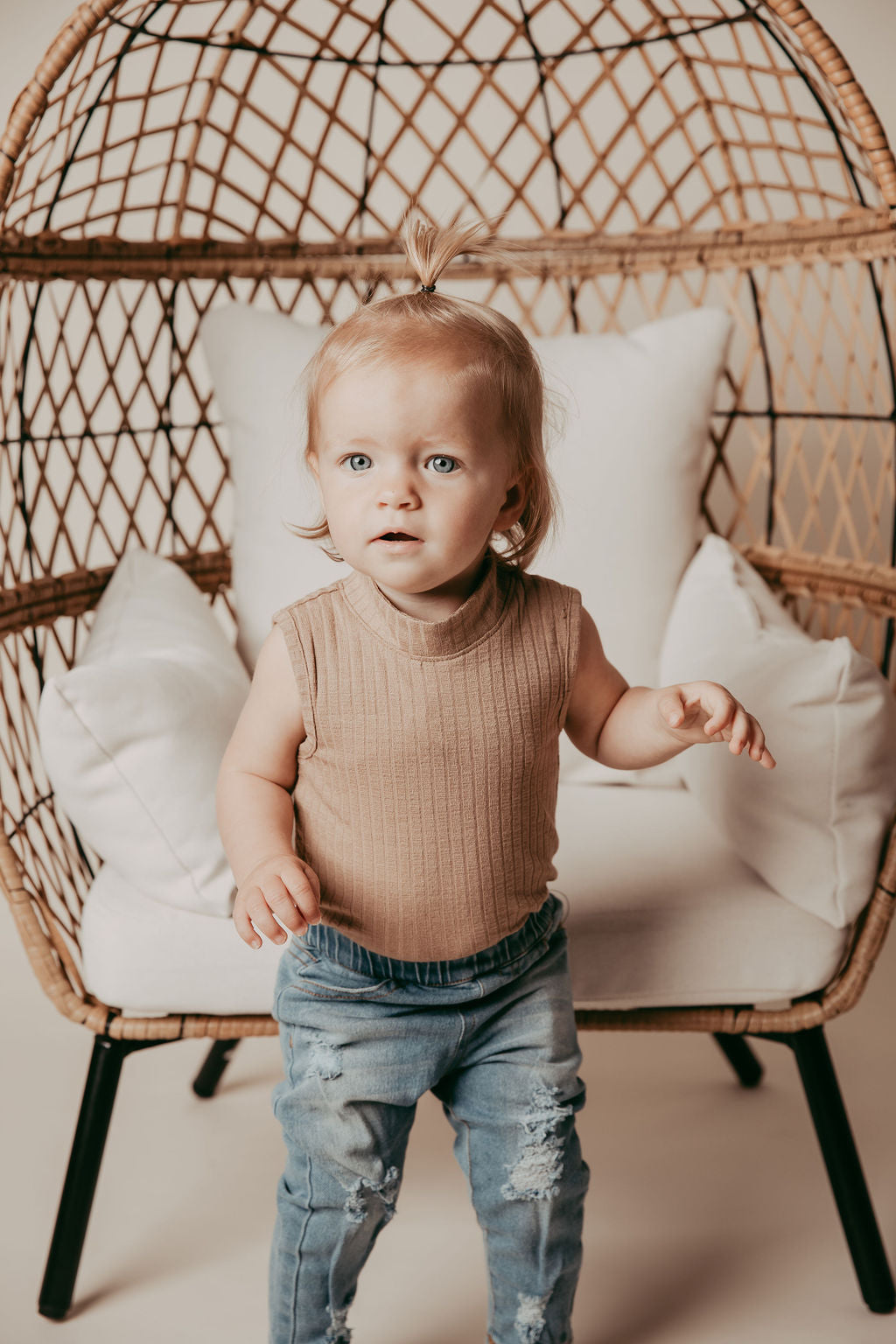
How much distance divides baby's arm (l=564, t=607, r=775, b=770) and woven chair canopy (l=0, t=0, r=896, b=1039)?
271 millimetres

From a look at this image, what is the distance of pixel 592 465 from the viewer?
1428mm

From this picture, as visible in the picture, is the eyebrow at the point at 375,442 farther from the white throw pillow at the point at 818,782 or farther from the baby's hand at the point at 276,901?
the white throw pillow at the point at 818,782

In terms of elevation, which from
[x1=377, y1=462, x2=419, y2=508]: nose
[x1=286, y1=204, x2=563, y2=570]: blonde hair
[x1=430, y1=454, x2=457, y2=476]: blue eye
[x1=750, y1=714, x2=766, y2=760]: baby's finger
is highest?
[x1=286, y1=204, x2=563, y2=570]: blonde hair

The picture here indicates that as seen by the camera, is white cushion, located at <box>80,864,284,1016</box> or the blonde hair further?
white cushion, located at <box>80,864,284,1016</box>

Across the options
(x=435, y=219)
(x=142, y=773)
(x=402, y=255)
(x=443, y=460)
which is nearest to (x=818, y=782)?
(x=443, y=460)

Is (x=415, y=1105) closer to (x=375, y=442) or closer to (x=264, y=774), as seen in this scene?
(x=264, y=774)

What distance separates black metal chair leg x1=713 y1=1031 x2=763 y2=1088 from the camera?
149 centimetres

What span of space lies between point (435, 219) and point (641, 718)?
1.15 metres

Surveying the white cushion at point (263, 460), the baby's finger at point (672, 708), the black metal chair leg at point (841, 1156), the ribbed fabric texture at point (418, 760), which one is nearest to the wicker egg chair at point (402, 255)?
the black metal chair leg at point (841, 1156)

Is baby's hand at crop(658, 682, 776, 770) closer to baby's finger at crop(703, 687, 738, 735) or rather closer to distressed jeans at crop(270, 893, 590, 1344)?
baby's finger at crop(703, 687, 738, 735)

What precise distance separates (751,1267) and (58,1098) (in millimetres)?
773

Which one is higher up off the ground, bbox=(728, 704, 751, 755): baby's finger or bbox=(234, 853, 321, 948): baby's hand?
bbox=(728, 704, 751, 755): baby's finger

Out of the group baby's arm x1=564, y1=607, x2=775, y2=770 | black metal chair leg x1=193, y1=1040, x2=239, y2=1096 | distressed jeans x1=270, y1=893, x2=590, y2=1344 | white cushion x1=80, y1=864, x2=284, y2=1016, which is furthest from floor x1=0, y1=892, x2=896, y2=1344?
baby's arm x1=564, y1=607, x2=775, y2=770

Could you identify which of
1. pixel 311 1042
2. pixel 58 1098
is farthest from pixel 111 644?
pixel 58 1098
